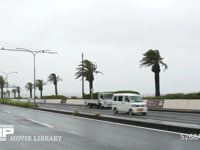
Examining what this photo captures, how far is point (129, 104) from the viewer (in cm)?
3284

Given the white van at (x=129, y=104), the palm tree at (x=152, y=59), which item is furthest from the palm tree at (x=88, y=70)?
the white van at (x=129, y=104)

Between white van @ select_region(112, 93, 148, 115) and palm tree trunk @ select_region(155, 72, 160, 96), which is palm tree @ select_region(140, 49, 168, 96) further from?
white van @ select_region(112, 93, 148, 115)

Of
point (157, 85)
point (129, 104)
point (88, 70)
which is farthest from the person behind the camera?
point (88, 70)

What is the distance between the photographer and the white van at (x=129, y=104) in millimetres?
32344

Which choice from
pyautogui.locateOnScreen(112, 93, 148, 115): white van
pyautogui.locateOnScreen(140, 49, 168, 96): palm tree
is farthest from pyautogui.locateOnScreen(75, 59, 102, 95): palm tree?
pyautogui.locateOnScreen(112, 93, 148, 115): white van

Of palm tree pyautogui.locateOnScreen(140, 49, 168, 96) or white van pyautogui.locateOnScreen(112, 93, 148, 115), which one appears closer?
white van pyautogui.locateOnScreen(112, 93, 148, 115)

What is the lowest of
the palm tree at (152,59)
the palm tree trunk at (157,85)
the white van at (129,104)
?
the white van at (129,104)

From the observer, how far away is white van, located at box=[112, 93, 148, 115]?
1273 inches

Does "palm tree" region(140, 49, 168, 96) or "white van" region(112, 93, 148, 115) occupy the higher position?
"palm tree" region(140, 49, 168, 96)

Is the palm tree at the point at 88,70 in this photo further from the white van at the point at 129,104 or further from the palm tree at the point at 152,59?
the white van at the point at 129,104

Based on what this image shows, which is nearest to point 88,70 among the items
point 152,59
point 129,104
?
point 152,59

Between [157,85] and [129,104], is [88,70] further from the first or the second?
[129,104]

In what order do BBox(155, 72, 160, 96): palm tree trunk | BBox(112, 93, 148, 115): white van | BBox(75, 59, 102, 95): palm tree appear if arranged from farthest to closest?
1. BBox(75, 59, 102, 95): palm tree
2. BBox(155, 72, 160, 96): palm tree trunk
3. BBox(112, 93, 148, 115): white van

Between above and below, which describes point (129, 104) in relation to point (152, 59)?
below
